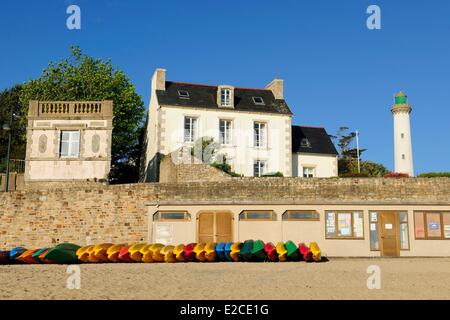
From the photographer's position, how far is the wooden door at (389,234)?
20.3 m

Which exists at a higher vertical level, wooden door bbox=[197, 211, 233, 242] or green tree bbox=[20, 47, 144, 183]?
green tree bbox=[20, 47, 144, 183]

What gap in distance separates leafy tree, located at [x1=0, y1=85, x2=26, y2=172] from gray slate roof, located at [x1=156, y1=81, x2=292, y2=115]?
10860 mm

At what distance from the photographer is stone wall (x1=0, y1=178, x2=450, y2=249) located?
20.7 metres

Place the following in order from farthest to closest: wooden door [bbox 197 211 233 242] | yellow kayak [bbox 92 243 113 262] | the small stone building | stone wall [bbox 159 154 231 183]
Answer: the small stone building
stone wall [bbox 159 154 231 183]
wooden door [bbox 197 211 233 242]
yellow kayak [bbox 92 243 113 262]

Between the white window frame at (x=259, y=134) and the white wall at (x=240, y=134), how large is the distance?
24cm

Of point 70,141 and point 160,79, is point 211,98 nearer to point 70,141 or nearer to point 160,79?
point 160,79

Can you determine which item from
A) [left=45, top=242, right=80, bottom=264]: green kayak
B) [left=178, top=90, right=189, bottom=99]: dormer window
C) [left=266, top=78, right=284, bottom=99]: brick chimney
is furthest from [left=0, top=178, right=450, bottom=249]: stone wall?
[left=266, top=78, right=284, bottom=99]: brick chimney

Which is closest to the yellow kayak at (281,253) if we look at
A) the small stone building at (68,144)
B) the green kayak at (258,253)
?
Answer: the green kayak at (258,253)

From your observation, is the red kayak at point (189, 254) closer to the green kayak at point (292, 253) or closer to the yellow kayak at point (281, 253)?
the yellow kayak at point (281, 253)

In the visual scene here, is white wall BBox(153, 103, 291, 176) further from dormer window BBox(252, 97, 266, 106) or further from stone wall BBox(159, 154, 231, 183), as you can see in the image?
stone wall BBox(159, 154, 231, 183)

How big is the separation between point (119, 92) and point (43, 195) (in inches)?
590

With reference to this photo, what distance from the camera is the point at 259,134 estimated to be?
33375mm
